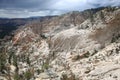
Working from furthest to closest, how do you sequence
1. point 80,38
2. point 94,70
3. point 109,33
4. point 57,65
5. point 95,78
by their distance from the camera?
point 80,38, point 109,33, point 57,65, point 94,70, point 95,78

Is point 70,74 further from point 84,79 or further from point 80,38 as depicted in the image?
point 80,38

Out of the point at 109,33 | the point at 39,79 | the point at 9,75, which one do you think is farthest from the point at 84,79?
the point at 9,75

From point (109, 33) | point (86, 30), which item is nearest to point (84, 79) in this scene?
point (109, 33)

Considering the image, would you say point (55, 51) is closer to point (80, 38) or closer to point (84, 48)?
point (80, 38)

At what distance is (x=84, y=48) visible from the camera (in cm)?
11644

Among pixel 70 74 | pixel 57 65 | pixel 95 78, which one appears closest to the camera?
pixel 95 78

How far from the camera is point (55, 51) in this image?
14688cm

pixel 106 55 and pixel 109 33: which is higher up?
pixel 109 33

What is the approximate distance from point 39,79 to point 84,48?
1286 inches

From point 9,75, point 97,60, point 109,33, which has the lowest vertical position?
point 9,75

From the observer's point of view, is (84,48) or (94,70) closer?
(94,70)

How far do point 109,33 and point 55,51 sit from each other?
131ft

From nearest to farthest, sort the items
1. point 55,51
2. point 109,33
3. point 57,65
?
point 57,65 → point 109,33 → point 55,51

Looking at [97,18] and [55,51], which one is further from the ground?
[97,18]
